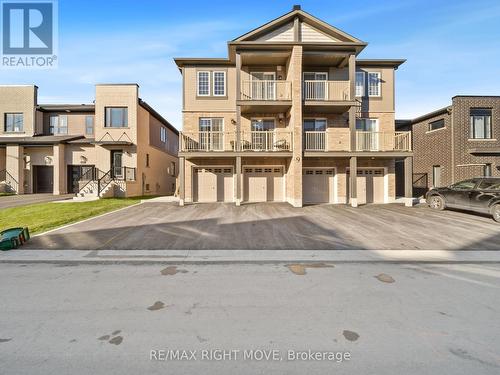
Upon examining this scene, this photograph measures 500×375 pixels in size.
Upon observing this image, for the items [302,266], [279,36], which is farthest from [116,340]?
[279,36]

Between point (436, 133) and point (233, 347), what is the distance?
72.9ft

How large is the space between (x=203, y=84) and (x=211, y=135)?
3656 mm

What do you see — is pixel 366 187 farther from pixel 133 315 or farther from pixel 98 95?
pixel 98 95

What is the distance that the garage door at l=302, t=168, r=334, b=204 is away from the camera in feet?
54.1

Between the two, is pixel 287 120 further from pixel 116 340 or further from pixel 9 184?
pixel 9 184

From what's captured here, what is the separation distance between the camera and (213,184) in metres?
16.8

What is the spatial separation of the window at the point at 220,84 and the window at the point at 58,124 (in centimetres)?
1626

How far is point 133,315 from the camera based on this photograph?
3.50 meters

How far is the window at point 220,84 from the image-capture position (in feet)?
54.5

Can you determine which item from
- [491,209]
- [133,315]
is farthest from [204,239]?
[491,209]

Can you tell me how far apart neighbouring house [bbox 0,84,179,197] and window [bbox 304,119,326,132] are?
45.5 ft

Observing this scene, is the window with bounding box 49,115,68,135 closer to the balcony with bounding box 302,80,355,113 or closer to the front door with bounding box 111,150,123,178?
the front door with bounding box 111,150,123,178

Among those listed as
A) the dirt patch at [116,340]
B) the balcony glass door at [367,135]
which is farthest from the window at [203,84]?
the dirt patch at [116,340]

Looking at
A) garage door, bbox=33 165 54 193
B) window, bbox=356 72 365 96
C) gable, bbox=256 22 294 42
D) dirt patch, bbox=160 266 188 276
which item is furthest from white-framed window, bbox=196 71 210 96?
garage door, bbox=33 165 54 193
